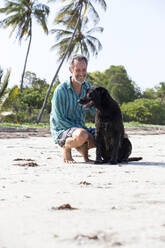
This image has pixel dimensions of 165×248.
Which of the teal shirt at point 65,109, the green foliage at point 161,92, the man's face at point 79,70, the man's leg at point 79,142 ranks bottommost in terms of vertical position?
the man's leg at point 79,142

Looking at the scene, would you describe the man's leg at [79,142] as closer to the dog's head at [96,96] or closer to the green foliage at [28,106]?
the dog's head at [96,96]

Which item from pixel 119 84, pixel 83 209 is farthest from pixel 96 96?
pixel 119 84

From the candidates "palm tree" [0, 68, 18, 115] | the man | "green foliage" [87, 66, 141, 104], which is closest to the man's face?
the man

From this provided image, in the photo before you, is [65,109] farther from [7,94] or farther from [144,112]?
[144,112]

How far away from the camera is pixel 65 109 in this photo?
4898 millimetres

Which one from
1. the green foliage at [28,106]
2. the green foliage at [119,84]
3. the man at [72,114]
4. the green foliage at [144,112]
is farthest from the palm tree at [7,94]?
the green foliage at [119,84]

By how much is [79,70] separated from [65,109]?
63cm

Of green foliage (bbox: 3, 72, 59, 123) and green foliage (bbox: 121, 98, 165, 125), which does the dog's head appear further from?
green foliage (bbox: 121, 98, 165, 125)

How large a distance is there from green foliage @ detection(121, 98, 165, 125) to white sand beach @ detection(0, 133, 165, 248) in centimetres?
2919

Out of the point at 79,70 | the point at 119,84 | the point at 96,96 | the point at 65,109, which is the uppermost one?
the point at 119,84

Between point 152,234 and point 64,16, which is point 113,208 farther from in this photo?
point 64,16

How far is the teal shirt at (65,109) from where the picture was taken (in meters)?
4.84

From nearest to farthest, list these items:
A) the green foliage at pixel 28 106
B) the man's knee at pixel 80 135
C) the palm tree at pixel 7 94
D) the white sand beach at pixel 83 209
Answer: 1. the white sand beach at pixel 83 209
2. the man's knee at pixel 80 135
3. the palm tree at pixel 7 94
4. the green foliage at pixel 28 106

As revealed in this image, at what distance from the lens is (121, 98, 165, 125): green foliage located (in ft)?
109
